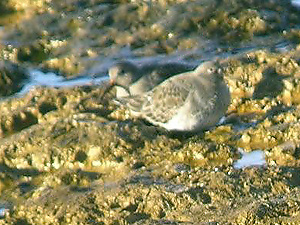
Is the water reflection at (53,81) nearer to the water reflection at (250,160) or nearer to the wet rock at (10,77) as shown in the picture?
the wet rock at (10,77)

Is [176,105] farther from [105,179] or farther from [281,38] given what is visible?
[281,38]

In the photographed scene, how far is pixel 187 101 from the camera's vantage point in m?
7.79

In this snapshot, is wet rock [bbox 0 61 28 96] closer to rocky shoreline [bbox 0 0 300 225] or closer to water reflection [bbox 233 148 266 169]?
rocky shoreline [bbox 0 0 300 225]

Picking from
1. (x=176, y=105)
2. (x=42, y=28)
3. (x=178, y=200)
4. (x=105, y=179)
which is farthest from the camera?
(x=42, y=28)

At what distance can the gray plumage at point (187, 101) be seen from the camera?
7715 mm

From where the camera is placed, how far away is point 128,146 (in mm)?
7555

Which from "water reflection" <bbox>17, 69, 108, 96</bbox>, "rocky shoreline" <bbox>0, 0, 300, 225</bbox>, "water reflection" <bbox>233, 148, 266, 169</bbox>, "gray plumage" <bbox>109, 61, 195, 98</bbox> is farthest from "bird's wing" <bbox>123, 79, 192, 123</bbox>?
"water reflection" <bbox>17, 69, 108, 96</bbox>

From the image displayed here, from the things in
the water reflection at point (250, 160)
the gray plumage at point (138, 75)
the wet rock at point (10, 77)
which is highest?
the water reflection at point (250, 160)

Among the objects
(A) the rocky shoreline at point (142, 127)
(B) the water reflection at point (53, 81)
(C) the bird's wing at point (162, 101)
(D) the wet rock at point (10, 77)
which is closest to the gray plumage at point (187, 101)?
(C) the bird's wing at point (162, 101)

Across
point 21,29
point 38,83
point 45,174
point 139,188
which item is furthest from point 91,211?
point 21,29

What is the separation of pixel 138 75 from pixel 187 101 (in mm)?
1554

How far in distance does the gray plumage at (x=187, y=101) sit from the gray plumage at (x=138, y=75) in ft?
2.07

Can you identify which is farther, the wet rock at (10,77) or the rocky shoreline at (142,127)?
the wet rock at (10,77)

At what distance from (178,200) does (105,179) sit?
0.98 m
